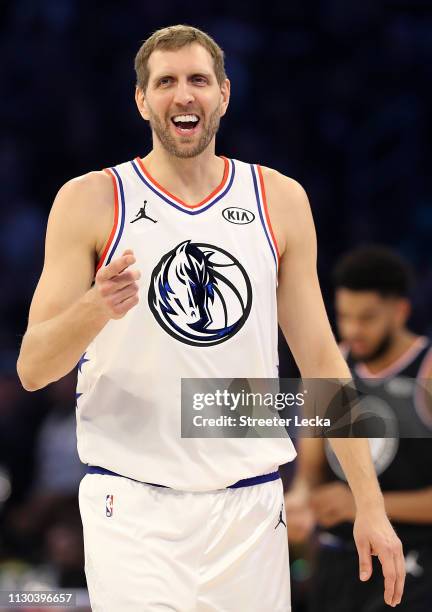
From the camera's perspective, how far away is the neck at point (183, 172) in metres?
3.76

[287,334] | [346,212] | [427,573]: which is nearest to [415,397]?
[427,573]

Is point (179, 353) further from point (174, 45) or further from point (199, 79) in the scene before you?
point (174, 45)

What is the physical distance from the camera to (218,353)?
3537 millimetres

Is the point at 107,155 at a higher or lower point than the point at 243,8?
lower

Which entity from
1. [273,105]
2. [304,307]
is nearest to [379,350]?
[304,307]

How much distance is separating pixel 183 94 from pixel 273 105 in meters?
6.32

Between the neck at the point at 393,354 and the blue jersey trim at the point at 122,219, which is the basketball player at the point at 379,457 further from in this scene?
the blue jersey trim at the point at 122,219

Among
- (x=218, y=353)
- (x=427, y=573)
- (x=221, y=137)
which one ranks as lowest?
(x=427, y=573)

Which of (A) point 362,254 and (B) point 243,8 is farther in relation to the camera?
(B) point 243,8

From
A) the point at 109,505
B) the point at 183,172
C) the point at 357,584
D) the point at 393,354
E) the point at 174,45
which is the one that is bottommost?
the point at 357,584

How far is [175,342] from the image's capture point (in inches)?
138

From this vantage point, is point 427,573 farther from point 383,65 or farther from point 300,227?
point 383,65

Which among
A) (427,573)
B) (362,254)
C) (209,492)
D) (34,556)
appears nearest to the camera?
(209,492)

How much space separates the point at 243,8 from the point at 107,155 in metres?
2.03
